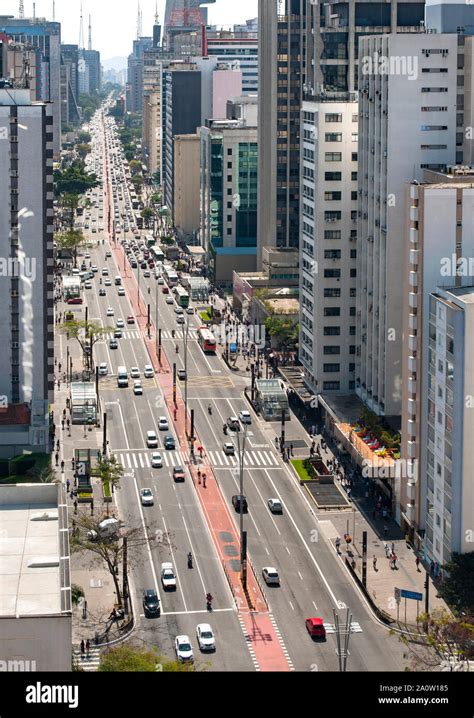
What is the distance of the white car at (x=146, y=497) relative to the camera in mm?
108562

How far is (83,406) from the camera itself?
135500 millimetres

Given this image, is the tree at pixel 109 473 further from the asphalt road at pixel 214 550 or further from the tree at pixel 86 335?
the tree at pixel 86 335

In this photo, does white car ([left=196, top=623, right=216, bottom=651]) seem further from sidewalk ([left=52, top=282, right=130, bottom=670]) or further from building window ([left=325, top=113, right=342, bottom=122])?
building window ([left=325, top=113, right=342, bottom=122])

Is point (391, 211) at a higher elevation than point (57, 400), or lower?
higher

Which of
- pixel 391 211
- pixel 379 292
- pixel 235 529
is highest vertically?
pixel 391 211

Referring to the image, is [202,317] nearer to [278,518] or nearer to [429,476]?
[278,518]

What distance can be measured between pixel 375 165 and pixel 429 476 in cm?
3574

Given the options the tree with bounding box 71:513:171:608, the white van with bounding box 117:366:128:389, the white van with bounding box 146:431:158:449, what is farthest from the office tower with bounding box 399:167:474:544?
the white van with bounding box 117:366:128:389

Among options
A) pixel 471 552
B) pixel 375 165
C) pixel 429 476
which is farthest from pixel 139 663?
pixel 375 165

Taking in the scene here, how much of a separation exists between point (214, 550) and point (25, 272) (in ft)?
111

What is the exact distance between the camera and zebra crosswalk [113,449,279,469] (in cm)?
12044

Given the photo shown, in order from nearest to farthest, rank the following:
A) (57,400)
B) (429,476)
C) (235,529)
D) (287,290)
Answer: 1. (429,476)
2. (235,529)
3. (57,400)
4. (287,290)

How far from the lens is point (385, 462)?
10669 cm

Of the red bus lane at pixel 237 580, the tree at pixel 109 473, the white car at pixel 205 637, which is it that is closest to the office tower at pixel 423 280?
the red bus lane at pixel 237 580
